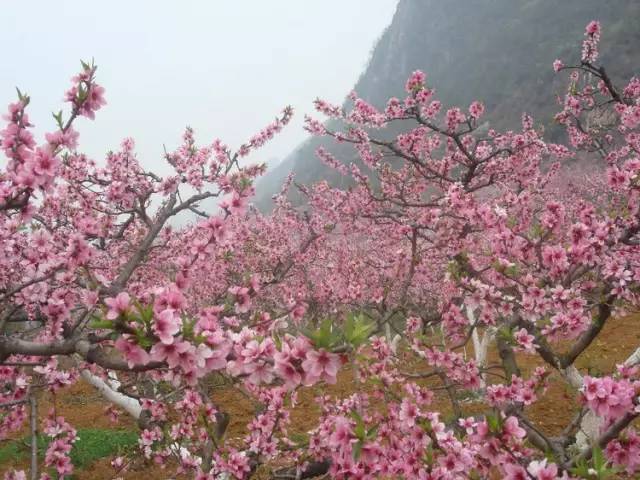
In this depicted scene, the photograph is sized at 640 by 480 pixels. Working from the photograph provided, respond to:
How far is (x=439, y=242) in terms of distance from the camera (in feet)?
19.6

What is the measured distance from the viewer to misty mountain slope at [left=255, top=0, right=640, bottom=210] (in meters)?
51.3

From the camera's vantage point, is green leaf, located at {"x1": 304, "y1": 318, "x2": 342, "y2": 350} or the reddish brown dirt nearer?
green leaf, located at {"x1": 304, "y1": 318, "x2": 342, "y2": 350}

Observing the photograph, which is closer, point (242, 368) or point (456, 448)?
point (242, 368)

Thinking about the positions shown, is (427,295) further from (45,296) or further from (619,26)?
(619,26)

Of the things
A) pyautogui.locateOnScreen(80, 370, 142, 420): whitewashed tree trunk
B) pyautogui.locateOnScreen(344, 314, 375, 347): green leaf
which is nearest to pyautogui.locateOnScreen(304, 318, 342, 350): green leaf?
pyautogui.locateOnScreen(344, 314, 375, 347): green leaf

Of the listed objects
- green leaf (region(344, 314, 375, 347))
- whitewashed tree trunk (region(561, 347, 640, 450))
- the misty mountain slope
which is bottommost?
whitewashed tree trunk (region(561, 347, 640, 450))

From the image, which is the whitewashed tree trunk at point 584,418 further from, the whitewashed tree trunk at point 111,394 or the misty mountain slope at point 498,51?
the misty mountain slope at point 498,51

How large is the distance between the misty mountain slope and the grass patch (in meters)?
48.2

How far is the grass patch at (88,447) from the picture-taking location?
7940 mm

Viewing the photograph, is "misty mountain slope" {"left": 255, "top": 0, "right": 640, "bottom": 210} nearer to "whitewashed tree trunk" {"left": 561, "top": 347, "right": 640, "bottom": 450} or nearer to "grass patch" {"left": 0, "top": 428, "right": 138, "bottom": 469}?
"whitewashed tree trunk" {"left": 561, "top": 347, "right": 640, "bottom": 450}

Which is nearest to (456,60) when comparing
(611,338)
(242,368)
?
(611,338)

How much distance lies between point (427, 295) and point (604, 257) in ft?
53.3

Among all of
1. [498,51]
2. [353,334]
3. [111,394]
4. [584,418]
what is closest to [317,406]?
[111,394]

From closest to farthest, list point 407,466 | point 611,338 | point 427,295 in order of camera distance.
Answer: point 407,466, point 611,338, point 427,295
